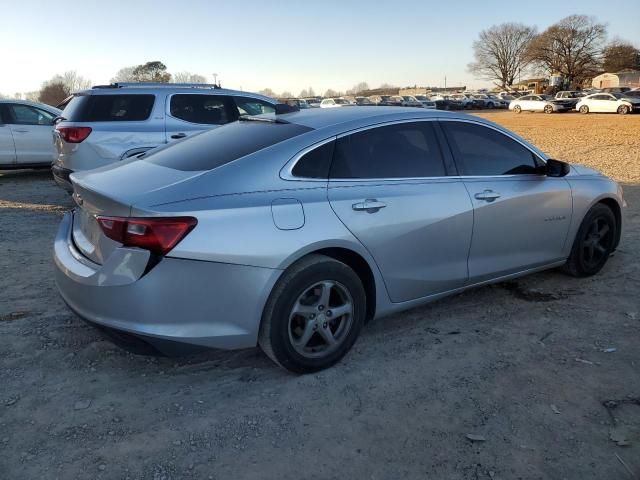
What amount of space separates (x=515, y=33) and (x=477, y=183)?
108 m

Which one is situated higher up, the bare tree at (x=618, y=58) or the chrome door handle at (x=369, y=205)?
the bare tree at (x=618, y=58)

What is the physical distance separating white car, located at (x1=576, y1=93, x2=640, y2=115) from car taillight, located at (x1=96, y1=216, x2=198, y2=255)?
44.2 metres

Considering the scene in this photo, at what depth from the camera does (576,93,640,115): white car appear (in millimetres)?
39631

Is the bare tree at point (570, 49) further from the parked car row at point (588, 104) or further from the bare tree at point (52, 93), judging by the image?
the bare tree at point (52, 93)

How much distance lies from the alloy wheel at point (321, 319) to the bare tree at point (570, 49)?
324 feet

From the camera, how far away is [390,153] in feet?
12.0

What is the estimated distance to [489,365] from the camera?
11.2ft

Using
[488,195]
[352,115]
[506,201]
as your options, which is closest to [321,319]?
[352,115]

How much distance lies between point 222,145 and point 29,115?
9.17 metres

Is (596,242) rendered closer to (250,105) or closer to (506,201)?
(506,201)

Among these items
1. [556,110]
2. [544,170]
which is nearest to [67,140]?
[544,170]

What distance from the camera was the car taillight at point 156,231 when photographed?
9.02 feet

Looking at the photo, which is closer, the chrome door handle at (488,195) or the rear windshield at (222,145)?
the rear windshield at (222,145)

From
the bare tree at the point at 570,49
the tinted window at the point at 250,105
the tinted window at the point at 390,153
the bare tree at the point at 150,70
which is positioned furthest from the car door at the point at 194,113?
the bare tree at the point at 570,49
